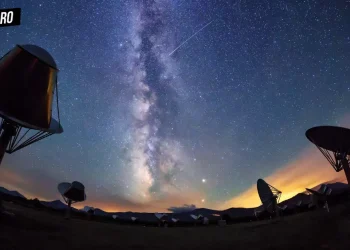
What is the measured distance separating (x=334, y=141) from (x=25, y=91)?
24836 millimetres

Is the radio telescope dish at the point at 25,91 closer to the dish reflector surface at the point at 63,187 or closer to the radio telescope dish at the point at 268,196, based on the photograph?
the dish reflector surface at the point at 63,187

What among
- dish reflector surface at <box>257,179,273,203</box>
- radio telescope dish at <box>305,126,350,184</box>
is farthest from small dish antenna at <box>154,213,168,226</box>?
radio telescope dish at <box>305,126,350,184</box>

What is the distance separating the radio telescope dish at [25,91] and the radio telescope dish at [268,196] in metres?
28.4

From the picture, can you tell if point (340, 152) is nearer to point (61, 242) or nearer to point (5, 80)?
point (61, 242)

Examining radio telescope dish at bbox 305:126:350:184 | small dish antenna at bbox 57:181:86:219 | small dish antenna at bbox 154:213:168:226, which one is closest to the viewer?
radio telescope dish at bbox 305:126:350:184

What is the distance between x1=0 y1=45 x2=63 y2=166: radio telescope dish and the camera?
43.1ft

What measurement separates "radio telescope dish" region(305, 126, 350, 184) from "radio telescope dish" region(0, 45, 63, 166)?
22.0 m

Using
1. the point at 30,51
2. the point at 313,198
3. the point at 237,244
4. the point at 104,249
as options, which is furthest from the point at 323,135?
the point at 30,51

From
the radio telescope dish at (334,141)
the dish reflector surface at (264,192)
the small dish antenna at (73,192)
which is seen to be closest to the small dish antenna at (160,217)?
the small dish antenna at (73,192)

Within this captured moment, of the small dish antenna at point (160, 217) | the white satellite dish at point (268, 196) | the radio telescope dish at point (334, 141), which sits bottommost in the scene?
the small dish antenna at point (160, 217)

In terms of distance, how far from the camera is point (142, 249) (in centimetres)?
1297

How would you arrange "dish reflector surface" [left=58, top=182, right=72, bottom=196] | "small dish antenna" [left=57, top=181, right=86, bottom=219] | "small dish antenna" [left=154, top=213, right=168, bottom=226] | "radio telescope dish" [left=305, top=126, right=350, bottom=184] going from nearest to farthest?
"radio telescope dish" [left=305, top=126, right=350, bottom=184]
"small dish antenna" [left=57, top=181, right=86, bottom=219]
"dish reflector surface" [left=58, top=182, right=72, bottom=196]
"small dish antenna" [left=154, top=213, right=168, bottom=226]

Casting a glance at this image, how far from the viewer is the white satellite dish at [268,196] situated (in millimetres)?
31947

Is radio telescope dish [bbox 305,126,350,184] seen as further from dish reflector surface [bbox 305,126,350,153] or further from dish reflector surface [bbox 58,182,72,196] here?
dish reflector surface [bbox 58,182,72,196]
